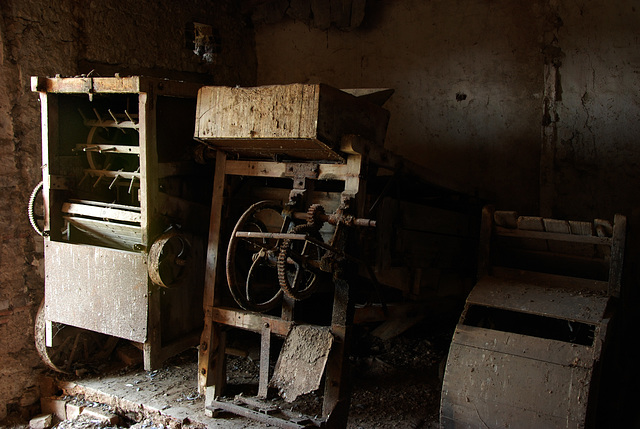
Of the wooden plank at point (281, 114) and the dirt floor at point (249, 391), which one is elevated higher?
the wooden plank at point (281, 114)

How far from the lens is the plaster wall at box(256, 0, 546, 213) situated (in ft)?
15.6

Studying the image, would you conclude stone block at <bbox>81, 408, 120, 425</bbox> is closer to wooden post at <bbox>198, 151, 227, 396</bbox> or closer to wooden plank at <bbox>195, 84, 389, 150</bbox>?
wooden post at <bbox>198, 151, 227, 396</bbox>

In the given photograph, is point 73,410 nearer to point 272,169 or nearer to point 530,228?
point 272,169

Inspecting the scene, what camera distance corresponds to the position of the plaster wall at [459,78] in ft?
15.6

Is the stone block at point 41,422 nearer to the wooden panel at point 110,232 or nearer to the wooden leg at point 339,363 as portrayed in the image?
the wooden panel at point 110,232

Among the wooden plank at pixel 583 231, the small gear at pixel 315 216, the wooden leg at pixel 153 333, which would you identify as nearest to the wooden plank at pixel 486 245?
the wooden plank at pixel 583 231

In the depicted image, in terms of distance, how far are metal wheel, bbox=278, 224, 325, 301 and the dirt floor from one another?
0.71m

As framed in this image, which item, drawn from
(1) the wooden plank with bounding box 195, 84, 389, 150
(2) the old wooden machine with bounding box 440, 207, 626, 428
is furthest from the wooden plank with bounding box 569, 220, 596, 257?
(1) the wooden plank with bounding box 195, 84, 389, 150

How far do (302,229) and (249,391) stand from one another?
1.42 meters

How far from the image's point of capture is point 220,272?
→ 3.57 m

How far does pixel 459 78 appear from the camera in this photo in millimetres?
5047

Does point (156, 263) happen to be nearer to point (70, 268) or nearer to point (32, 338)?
point (70, 268)

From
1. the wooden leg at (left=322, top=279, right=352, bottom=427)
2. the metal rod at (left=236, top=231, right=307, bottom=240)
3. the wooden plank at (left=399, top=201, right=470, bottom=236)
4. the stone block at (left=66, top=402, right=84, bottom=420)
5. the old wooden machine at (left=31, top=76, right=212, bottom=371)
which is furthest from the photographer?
the stone block at (left=66, top=402, right=84, bottom=420)

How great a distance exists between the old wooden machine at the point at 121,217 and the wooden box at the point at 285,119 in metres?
0.37
